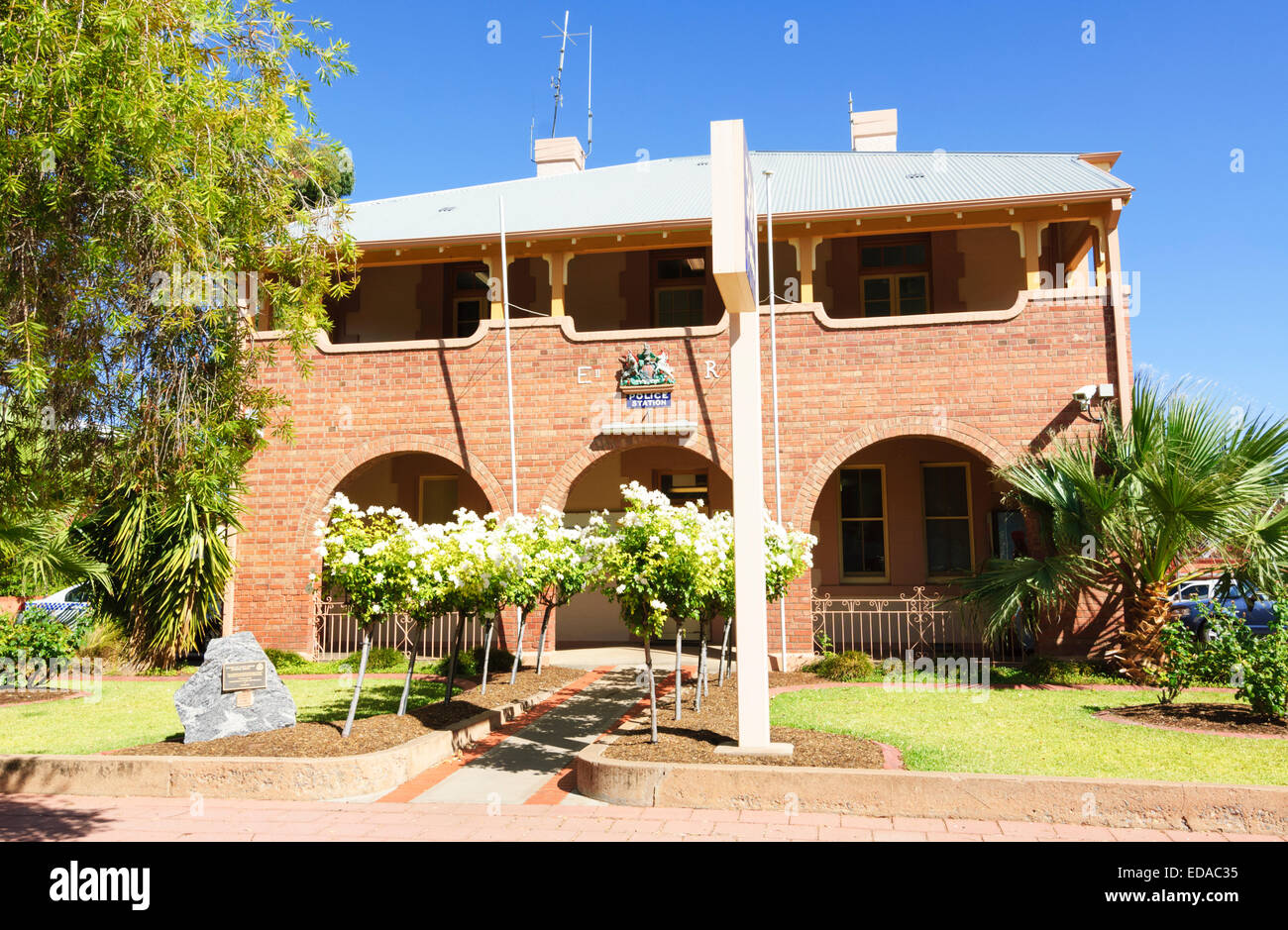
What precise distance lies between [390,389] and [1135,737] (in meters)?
11.8

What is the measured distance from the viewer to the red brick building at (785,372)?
45.5 feet

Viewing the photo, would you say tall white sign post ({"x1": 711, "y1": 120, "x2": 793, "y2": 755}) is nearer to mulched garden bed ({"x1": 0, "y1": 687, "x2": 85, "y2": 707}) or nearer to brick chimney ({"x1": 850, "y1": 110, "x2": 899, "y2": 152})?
mulched garden bed ({"x1": 0, "y1": 687, "x2": 85, "y2": 707})

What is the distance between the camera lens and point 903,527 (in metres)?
16.4

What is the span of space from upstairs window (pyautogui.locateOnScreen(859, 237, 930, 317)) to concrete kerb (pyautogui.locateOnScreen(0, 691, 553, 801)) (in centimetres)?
1241

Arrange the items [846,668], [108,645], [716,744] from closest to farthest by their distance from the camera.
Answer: [716,744], [846,668], [108,645]

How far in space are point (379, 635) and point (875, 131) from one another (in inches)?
637

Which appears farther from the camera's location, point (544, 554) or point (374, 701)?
point (374, 701)

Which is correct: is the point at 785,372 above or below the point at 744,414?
above

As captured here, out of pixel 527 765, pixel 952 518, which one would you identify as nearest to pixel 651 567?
pixel 527 765

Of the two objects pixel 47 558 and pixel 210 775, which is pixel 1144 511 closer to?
pixel 210 775

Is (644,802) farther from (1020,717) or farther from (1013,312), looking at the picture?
(1013,312)

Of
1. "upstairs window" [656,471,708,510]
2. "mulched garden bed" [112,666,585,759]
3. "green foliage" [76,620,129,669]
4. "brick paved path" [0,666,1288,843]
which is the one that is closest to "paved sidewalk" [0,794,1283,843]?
A: "brick paved path" [0,666,1288,843]

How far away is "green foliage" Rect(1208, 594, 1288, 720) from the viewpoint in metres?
8.09

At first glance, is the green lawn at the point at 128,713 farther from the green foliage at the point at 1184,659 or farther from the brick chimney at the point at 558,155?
the brick chimney at the point at 558,155
